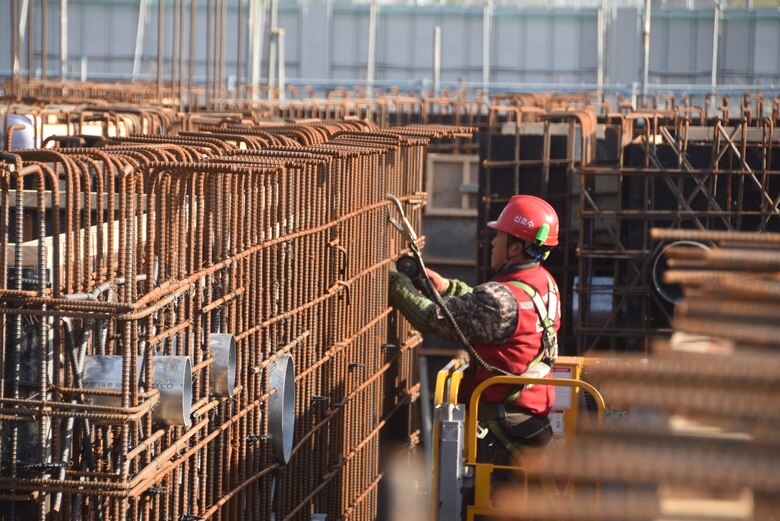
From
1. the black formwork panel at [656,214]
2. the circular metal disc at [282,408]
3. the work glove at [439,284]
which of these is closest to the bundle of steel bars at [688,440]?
the circular metal disc at [282,408]

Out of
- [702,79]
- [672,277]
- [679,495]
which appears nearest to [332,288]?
[672,277]

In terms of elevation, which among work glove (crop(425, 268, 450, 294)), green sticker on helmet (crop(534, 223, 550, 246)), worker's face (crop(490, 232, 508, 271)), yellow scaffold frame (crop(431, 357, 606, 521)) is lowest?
yellow scaffold frame (crop(431, 357, 606, 521))

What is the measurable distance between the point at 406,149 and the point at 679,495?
718 cm

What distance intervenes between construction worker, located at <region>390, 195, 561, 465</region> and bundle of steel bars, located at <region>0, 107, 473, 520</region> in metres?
0.73

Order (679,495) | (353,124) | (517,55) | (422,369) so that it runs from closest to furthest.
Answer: (679,495)
(353,124)
(422,369)
(517,55)

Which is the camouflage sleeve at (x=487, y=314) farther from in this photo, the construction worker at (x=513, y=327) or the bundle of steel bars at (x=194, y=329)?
the bundle of steel bars at (x=194, y=329)

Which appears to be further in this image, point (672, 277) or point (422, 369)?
point (422, 369)

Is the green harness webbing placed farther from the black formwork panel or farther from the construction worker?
the black formwork panel

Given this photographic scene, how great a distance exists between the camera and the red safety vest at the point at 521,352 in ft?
22.2

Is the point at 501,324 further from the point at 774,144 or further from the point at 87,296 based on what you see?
the point at 774,144

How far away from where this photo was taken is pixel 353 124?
9.81 meters

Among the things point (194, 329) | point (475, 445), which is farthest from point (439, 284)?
point (194, 329)

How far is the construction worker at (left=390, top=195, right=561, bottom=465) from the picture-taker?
22.1 feet

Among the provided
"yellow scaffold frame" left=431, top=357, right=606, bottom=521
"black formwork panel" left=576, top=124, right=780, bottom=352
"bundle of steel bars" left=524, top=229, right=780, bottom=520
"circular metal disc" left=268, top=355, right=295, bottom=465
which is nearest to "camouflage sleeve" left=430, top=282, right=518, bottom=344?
"yellow scaffold frame" left=431, top=357, right=606, bottom=521
